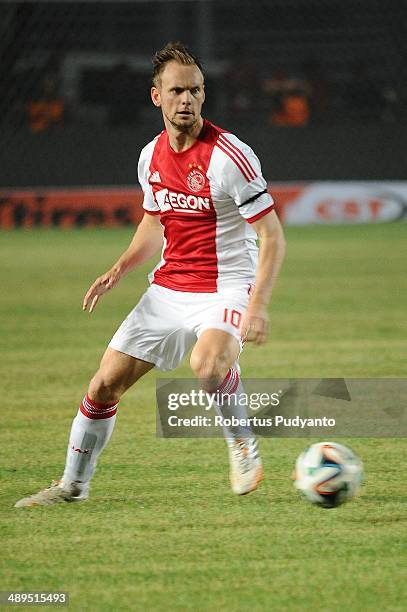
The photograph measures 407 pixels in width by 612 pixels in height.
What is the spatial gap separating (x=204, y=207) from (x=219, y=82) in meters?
16.6

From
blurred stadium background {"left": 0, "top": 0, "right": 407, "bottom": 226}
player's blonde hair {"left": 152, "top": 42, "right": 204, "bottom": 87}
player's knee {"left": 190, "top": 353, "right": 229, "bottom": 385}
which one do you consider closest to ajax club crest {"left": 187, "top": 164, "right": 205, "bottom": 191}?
player's blonde hair {"left": 152, "top": 42, "right": 204, "bottom": 87}

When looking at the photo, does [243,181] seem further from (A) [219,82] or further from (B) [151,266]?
(A) [219,82]

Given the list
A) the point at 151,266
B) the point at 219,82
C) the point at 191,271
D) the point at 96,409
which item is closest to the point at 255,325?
the point at 191,271

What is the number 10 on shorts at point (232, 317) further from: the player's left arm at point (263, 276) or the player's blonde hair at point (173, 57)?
the player's blonde hair at point (173, 57)

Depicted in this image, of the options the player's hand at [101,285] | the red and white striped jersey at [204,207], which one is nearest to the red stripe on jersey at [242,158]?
the red and white striped jersey at [204,207]

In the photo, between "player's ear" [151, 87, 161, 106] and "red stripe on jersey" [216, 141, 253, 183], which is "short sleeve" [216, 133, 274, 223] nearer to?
"red stripe on jersey" [216, 141, 253, 183]

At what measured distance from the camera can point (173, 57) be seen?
15.9 feet

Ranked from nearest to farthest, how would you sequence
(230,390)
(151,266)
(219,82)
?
1. (230,390)
2. (151,266)
3. (219,82)

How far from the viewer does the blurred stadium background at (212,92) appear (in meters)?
19.9

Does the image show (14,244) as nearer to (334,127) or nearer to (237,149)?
(334,127)

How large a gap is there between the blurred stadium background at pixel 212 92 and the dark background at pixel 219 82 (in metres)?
0.02

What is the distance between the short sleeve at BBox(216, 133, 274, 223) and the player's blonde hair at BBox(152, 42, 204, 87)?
39 cm

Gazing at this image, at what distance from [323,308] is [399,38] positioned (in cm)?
1081

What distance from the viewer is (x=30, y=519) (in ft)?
15.5
